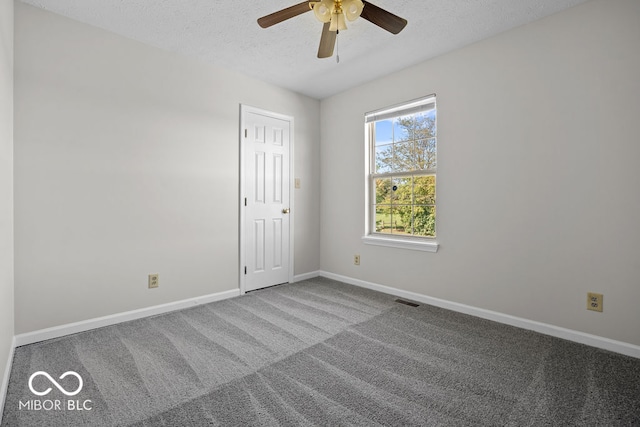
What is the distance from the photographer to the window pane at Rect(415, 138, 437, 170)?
3.29 metres

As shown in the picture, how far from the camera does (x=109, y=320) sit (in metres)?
2.66

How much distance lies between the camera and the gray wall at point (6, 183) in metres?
1.80

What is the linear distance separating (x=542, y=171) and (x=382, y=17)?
1.77m

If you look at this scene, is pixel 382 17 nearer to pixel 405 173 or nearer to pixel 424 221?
pixel 405 173

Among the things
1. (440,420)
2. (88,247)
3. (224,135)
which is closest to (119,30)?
(224,135)

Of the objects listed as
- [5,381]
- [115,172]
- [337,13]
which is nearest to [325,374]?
[5,381]

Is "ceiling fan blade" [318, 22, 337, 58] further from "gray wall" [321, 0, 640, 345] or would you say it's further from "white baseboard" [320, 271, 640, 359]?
"white baseboard" [320, 271, 640, 359]

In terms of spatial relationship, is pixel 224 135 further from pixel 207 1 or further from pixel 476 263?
pixel 476 263

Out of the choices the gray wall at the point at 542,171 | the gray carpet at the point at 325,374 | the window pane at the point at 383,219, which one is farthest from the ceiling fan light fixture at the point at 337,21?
the gray carpet at the point at 325,374

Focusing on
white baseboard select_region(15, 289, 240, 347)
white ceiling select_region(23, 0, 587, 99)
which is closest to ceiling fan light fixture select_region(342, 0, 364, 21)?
white ceiling select_region(23, 0, 587, 99)

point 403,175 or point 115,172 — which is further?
point 403,175

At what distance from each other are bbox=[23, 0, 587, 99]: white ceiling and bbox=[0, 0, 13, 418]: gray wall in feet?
1.64

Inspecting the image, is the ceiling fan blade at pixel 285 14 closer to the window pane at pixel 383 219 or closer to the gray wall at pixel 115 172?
the gray wall at pixel 115 172

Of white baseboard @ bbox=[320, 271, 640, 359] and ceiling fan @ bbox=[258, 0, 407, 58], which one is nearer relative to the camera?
ceiling fan @ bbox=[258, 0, 407, 58]
